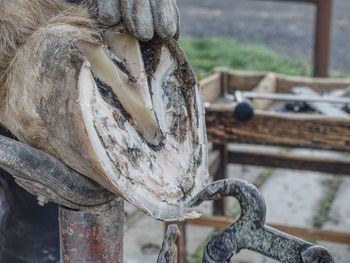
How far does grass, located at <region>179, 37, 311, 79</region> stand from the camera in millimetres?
5695

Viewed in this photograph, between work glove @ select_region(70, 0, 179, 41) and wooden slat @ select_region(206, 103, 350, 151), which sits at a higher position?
work glove @ select_region(70, 0, 179, 41)

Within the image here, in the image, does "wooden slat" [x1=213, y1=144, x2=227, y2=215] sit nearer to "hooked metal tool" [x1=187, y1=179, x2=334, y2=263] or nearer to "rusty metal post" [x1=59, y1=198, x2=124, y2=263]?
"rusty metal post" [x1=59, y1=198, x2=124, y2=263]

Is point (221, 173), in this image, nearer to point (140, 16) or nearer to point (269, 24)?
point (140, 16)

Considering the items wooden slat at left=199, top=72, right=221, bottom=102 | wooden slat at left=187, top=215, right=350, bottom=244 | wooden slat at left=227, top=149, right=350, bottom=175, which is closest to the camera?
wooden slat at left=187, top=215, right=350, bottom=244

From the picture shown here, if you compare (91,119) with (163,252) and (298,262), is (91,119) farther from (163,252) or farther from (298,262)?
(298,262)

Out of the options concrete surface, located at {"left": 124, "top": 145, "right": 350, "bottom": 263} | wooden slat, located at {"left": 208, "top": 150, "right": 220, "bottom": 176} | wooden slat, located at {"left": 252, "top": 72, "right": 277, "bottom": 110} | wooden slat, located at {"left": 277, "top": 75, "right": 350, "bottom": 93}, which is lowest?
concrete surface, located at {"left": 124, "top": 145, "right": 350, "bottom": 263}

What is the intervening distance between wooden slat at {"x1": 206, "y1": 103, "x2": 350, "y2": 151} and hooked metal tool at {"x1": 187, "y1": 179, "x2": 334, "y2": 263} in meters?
1.16

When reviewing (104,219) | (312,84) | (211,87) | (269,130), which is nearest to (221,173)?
(211,87)

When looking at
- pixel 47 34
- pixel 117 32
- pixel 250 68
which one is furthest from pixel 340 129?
pixel 250 68

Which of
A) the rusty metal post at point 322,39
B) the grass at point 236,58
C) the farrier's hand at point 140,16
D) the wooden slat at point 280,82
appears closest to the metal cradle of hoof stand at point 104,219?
the farrier's hand at point 140,16

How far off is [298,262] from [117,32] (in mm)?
619

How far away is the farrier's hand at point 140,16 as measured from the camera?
1265mm

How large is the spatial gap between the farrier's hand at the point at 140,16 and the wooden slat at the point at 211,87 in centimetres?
123

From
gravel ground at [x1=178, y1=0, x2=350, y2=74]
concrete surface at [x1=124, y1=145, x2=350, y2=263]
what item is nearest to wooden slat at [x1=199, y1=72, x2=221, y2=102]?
concrete surface at [x1=124, y1=145, x2=350, y2=263]
